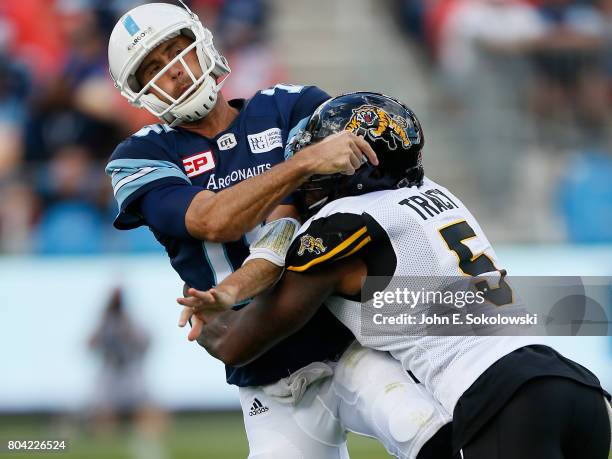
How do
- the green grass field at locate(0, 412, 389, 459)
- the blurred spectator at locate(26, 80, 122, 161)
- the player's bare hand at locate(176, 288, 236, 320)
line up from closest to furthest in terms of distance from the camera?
the player's bare hand at locate(176, 288, 236, 320) → the green grass field at locate(0, 412, 389, 459) → the blurred spectator at locate(26, 80, 122, 161)

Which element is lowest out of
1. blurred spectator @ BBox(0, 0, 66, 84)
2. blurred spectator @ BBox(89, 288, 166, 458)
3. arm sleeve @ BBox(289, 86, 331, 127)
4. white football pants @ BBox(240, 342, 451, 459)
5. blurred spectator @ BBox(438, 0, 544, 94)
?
blurred spectator @ BBox(89, 288, 166, 458)

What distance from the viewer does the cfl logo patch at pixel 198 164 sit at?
485 cm

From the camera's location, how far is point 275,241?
14.5 ft

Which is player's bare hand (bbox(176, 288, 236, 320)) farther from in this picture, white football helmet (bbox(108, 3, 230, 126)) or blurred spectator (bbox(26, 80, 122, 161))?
blurred spectator (bbox(26, 80, 122, 161))

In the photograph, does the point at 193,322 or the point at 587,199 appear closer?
the point at 193,322

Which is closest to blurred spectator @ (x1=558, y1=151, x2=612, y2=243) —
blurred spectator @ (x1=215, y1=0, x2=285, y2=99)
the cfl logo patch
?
blurred spectator @ (x1=215, y1=0, x2=285, y2=99)

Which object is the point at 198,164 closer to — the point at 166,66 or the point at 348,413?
the point at 166,66

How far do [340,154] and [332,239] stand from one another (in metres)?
0.33

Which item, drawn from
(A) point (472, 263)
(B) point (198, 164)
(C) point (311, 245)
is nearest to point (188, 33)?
(B) point (198, 164)

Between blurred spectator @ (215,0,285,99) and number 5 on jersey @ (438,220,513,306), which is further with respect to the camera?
blurred spectator @ (215,0,285,99)

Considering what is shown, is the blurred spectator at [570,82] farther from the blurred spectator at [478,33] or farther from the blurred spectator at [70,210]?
the blurred spectator at [70,210]

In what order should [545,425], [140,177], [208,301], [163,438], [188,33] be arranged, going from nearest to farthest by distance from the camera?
[545,425]
[208,301]
[140,177]
[188,33]
[163,438]

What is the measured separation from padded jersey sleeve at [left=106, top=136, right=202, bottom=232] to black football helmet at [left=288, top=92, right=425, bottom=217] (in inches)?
22.8

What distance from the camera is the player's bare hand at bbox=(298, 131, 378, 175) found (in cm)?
412
